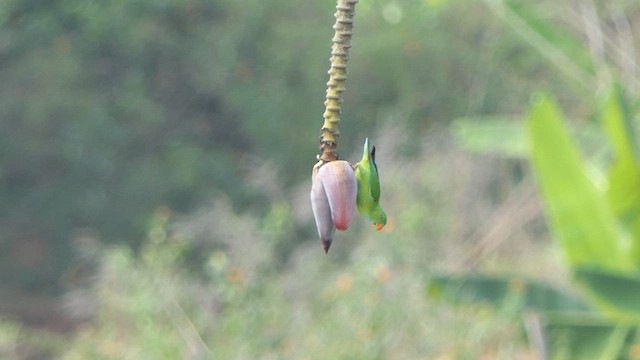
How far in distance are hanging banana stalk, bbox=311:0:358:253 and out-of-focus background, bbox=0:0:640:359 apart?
331 centimetres

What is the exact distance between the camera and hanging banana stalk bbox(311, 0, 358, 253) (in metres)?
0.92

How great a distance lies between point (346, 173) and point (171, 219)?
6.91 m

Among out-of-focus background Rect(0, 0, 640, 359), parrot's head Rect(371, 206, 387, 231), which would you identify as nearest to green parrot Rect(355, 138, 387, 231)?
parrot's head Rect(371, 206, 387, 231)

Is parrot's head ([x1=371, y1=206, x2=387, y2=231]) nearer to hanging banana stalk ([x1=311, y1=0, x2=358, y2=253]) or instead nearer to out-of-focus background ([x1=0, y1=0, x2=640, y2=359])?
hanging banana stalk ([x1=311, y1=0, x2=358, y2=253])

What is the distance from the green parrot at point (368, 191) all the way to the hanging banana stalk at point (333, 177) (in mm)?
11

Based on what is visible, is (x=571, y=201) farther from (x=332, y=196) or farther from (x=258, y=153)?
(x=258, y=153)

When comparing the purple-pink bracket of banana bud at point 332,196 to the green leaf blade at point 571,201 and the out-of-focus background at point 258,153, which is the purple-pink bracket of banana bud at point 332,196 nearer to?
the green leaf blade at point 571,201

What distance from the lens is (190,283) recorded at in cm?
488

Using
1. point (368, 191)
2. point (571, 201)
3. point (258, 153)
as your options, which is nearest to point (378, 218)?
point (368, 191)

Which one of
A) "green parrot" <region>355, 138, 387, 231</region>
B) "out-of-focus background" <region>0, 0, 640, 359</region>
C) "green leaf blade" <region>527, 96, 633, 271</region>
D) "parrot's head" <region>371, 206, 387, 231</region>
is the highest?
"out-of-focus background" <region>0, 0, 640, 359</region>

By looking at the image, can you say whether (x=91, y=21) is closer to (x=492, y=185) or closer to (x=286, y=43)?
(x=286, y=43)

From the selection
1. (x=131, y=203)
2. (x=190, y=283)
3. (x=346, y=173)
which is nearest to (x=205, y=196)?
(x=131, y=203)

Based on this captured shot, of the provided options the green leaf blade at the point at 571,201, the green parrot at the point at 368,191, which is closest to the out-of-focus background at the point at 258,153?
the green leaf blade at the point at 571,201

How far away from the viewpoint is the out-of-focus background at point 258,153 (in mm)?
4703
